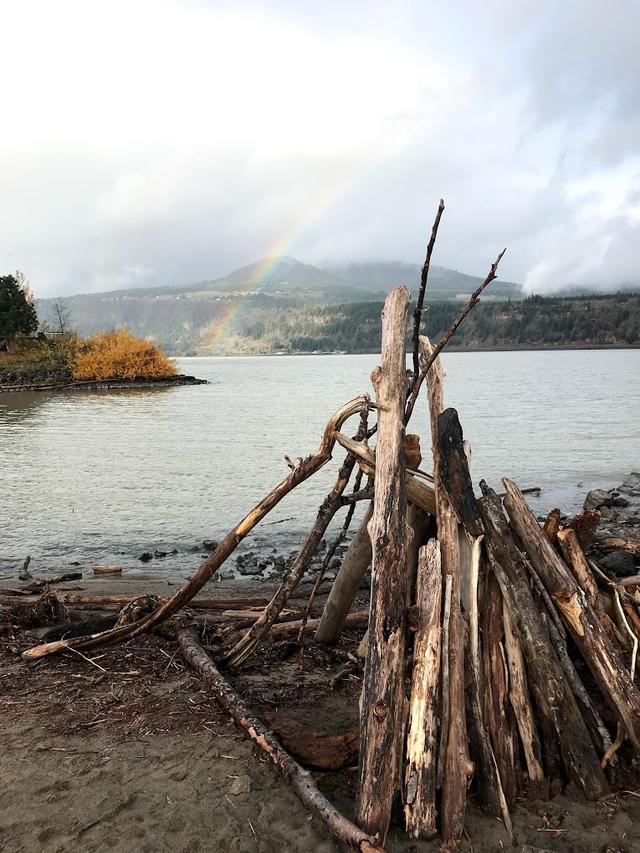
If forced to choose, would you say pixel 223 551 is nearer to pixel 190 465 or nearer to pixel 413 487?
pixel 413 487

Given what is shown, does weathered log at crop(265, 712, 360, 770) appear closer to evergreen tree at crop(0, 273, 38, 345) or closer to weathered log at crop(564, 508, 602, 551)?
weathered log at crop(564, 508, 602, 551)

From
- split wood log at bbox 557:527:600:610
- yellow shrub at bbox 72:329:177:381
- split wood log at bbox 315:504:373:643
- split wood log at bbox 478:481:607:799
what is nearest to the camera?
split wood log at bbox 478:481:607:799

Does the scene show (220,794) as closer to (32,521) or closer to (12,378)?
(32,521)

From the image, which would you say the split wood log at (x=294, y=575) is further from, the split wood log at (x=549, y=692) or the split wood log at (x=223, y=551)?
the split wood log at (x=549, y=692)

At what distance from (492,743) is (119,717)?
3046mm

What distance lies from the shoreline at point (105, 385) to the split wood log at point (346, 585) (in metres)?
78.2

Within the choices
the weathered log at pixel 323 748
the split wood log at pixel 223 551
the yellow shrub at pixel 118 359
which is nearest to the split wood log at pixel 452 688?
the weathered log at pixel 323 748

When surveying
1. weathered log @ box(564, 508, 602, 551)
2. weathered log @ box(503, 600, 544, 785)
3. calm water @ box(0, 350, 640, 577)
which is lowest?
calm water @ box(0, 350, 640, 577)

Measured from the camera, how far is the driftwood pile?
409 cm

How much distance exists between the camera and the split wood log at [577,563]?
4832mm

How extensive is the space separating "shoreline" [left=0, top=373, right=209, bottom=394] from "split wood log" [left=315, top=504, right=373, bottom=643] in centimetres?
7821

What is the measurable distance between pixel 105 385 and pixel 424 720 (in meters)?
86.0

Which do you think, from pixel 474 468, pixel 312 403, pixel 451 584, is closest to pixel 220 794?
pixel 451 584

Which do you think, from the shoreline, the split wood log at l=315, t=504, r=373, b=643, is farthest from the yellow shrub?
the split wood log at l=315, t=504, r=373, b=643
